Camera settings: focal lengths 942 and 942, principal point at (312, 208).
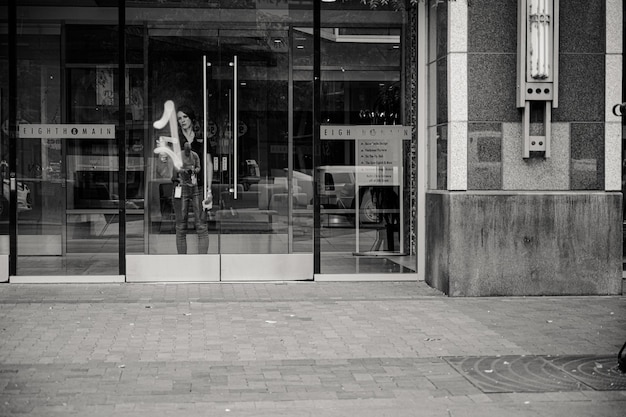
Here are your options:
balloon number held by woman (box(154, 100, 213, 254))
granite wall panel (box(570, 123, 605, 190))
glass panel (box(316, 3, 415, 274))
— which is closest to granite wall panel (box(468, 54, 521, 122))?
granite wall panel (box(570, 123, 605, 190))

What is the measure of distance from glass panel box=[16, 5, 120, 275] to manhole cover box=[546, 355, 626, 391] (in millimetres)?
6338

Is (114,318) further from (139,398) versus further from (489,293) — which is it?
(489,293)

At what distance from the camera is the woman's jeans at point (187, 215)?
1207 centimetres

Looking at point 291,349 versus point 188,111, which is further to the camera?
point 188,111

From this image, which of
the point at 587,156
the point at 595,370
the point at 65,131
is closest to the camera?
the point at 595,370

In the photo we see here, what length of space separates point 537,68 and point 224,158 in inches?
159

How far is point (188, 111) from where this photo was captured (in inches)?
473

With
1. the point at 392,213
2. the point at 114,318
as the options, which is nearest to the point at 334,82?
the point at 392,213

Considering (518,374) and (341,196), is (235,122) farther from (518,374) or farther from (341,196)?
(518,374)

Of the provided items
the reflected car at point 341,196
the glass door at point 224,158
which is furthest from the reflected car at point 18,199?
the reflected car at point 341,196

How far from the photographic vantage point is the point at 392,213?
1209 centimetres

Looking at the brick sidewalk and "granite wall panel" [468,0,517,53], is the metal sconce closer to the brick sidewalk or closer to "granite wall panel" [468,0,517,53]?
"granite wall panel" [468,0,517,53]

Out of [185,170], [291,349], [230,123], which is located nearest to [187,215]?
[185,170]

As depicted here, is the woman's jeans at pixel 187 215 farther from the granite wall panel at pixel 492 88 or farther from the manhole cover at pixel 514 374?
the manhole cover at pixel 514 374
